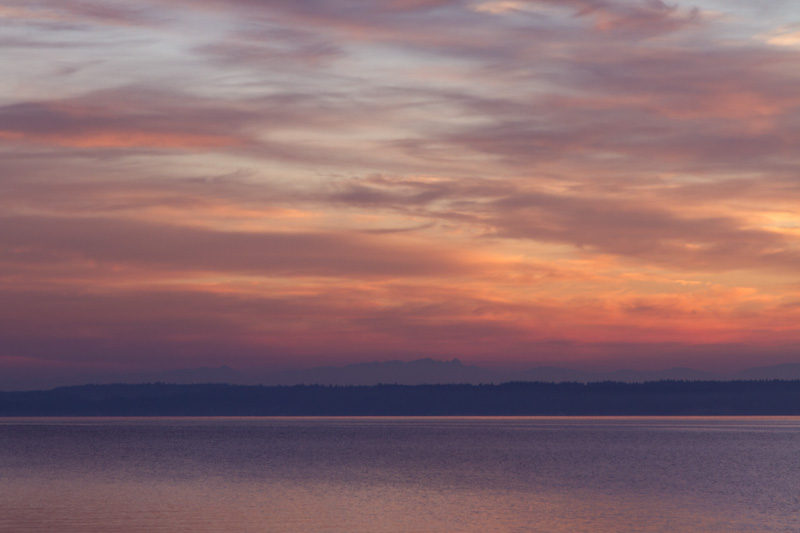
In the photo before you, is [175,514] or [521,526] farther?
[175,514]

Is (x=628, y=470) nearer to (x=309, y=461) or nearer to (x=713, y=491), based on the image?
(x=713, y=491)

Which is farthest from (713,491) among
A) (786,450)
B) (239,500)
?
(786,450)

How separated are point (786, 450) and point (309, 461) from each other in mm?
74388

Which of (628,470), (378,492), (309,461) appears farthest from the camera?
(309,461)

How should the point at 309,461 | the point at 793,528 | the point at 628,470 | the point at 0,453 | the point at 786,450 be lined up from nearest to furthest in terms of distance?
the point at 793,528 → the point at 628,470 → the point at 309,461 → the point at 0,453 → the point at 786,450

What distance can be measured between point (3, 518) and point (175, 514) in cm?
870

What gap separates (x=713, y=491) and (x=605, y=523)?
2224cm

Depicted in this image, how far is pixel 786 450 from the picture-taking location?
14450 centimetres

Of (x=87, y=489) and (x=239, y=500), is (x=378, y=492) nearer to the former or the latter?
(x=239, y=500)

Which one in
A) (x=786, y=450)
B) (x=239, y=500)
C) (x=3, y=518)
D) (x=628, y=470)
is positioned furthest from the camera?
(x=786, y=450)

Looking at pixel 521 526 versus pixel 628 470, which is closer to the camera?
pixel 521 526

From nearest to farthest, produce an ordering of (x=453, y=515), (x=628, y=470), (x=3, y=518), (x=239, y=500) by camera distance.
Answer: (x=3, y=518), (x=453, y=515), (x=239, y=500), (x=628, y=470)

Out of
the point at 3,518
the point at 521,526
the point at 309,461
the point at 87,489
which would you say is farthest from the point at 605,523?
the point at 309,461

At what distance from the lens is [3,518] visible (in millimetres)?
51562
